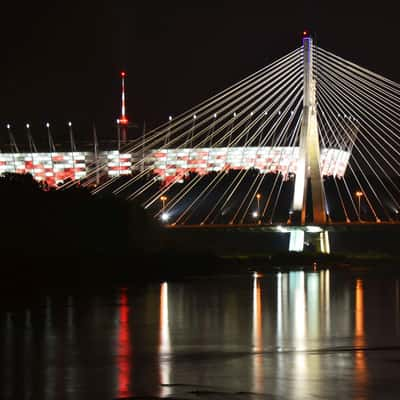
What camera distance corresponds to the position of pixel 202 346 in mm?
14703

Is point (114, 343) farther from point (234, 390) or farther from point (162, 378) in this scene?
point (234, 390)

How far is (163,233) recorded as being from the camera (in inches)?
1937

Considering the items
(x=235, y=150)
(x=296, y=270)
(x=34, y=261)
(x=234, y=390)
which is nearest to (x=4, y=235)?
(x=34, y=261)

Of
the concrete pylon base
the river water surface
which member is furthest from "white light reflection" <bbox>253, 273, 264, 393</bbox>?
the concrete pylon base

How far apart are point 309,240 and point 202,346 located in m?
35.9

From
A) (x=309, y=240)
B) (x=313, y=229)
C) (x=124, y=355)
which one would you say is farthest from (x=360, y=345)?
(x=309, y=240)

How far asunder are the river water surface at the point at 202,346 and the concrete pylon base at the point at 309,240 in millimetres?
23207

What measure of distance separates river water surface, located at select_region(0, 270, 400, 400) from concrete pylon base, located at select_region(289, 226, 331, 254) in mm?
23207

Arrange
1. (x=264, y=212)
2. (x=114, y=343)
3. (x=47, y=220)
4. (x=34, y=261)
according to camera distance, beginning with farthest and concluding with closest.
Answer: (x=264, y=212) → (x=47, y=220) → (x=34, y=261) → (x=114, y=343)

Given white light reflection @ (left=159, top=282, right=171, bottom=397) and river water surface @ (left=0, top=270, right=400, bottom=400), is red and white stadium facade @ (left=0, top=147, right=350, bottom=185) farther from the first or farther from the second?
white light reflection @ (left=159, top=282, right=171, bottom=397)

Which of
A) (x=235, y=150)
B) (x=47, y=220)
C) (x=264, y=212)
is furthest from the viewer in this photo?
(x=235, y=150)

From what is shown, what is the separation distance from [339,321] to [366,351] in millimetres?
4768

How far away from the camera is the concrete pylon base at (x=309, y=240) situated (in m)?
49.3

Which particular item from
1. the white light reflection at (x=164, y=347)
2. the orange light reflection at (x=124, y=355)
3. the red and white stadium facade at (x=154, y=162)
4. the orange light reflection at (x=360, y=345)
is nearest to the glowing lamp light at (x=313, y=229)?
the orange light reflection at (x=360, y=345)
